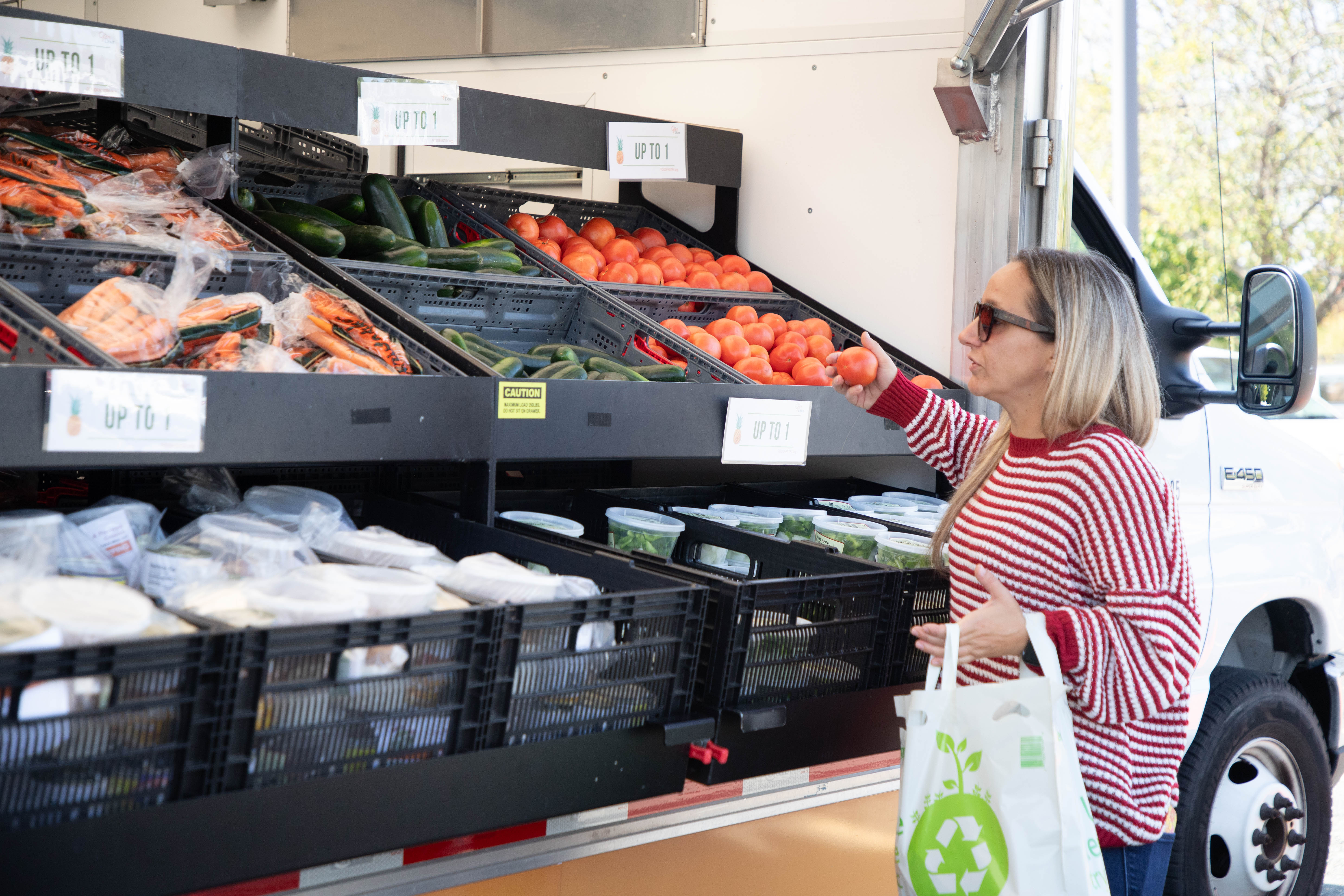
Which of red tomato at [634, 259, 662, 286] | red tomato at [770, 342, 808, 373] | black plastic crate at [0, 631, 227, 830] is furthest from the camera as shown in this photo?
red tomato at [634, 259, 662, 286]

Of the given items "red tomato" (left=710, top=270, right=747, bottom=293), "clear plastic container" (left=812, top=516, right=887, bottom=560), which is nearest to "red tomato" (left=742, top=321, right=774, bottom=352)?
"red tomato" (left=710, top=270, right=747, bottom=293)

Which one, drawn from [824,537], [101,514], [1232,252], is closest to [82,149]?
[101,514]

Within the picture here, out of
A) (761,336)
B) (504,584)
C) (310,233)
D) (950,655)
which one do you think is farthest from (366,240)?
(950,655)

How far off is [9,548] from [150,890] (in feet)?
1.84

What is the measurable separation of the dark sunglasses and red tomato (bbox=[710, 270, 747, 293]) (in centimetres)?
153

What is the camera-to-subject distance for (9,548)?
62.3 inches

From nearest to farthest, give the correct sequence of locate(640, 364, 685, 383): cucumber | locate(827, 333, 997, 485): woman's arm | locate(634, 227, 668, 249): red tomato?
1. locate(827, 333, 997, 485): woman's arm
2. locate(640, 364, 685, 383): cucumber
3. locate(634, 227, 668, 249): red tomato

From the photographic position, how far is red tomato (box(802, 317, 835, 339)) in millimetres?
3355

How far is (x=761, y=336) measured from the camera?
3191 mm

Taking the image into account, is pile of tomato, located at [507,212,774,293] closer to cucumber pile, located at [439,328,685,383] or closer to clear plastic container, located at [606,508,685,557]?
cucumber pile, located at [439,328,685,383]

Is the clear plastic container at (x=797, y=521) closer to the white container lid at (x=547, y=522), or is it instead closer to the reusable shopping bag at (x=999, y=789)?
the white container lid at (x=547, y=522)

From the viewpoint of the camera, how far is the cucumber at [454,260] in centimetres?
296

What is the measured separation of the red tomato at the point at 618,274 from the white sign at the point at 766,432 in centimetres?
91

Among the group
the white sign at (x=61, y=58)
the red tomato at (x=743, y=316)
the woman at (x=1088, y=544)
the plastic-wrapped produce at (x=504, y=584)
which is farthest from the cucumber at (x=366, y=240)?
the woman at (x=1088, y=544)
